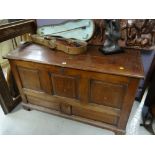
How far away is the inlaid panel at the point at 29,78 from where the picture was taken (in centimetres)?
138

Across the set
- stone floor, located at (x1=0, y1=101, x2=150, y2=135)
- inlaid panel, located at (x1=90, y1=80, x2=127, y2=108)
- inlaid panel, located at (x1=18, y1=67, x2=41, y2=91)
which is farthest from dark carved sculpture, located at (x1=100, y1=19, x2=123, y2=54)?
stone floor, located at (x1=0, y1=101, x2=150, y2=135)

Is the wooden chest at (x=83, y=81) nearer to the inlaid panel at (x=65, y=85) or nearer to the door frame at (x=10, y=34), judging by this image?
the inlaid panel at (x=65, y=85)

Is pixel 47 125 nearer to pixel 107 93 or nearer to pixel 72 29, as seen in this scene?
pixel 107 93

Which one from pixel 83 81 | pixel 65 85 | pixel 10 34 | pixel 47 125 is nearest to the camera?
pixel 83 81

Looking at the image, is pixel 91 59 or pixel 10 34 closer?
pixel 91 59

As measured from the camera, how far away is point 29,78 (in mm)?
1443

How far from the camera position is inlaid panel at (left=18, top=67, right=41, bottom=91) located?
1.38 meters

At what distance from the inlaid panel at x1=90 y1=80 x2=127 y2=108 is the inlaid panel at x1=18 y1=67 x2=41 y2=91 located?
0.55 meters

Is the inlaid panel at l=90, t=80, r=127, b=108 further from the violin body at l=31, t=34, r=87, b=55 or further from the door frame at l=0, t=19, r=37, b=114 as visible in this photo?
the door frame at l=0, t=19, r=37, b=114

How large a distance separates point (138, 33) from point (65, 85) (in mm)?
874

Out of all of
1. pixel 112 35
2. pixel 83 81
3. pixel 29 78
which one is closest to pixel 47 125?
pixel 29 78

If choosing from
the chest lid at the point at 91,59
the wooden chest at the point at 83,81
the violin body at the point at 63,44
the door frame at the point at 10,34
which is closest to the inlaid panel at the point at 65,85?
the wooden chest at the point at 83,81

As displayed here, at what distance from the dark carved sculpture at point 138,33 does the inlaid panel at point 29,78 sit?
95 centimetres

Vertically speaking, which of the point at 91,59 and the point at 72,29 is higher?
the point at 72,29
